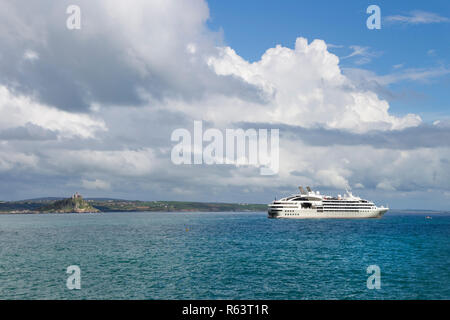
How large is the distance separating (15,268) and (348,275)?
2026 inches

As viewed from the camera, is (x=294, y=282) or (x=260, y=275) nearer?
(x=294, y=282)

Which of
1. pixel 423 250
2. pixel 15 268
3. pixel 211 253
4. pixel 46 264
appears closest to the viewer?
pixel 15 268

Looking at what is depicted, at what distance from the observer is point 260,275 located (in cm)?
5038

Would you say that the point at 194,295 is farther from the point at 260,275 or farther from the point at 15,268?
the point at 15,268
